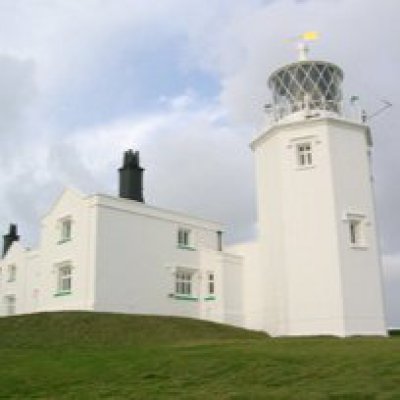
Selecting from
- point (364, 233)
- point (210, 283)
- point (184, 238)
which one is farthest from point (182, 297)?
point (364, 233)

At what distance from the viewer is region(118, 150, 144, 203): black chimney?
36000 mm

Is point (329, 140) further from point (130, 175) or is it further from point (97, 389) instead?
point (97, 389)

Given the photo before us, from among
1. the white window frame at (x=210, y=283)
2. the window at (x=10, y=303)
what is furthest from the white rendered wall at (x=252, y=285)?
the window at (x=10, y=303)

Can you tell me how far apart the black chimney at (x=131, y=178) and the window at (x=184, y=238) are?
2.75 m

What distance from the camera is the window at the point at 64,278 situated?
3297 centimetres

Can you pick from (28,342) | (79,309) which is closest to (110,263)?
(79,309)

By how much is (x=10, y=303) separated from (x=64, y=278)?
31.2 ft

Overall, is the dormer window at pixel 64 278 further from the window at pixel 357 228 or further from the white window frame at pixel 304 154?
the window at pixel 357 228

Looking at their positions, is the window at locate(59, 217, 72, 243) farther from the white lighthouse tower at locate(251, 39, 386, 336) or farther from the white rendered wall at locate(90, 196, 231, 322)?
the white lighthouse tower at locate(251, 39, 386, 336)

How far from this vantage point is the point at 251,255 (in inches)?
1336

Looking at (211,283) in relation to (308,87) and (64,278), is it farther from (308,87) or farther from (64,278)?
(308,87)

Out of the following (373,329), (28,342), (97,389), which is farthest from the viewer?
(373,329)

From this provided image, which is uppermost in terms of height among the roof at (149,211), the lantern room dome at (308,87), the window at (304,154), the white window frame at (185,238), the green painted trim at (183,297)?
the lantern room dome at (308,87)

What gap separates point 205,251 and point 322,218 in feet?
28.0
